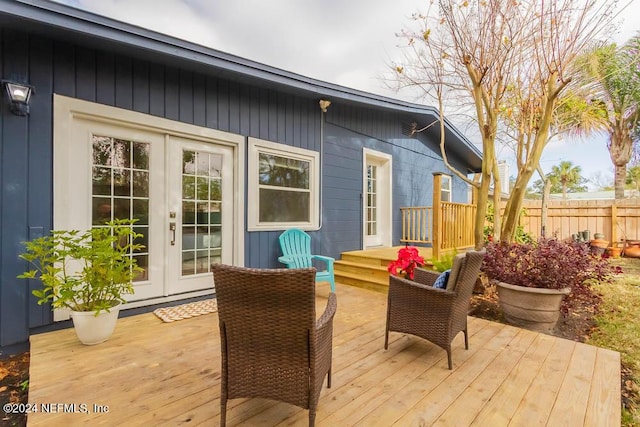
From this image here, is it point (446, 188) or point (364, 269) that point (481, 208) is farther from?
point (446, 188)

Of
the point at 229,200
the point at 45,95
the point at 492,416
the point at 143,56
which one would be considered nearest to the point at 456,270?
the point at 492,416

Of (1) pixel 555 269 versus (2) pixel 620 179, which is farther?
(2) pixel 620 179

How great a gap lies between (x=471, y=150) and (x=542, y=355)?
21.0 feet

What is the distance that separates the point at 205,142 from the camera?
3721 mm

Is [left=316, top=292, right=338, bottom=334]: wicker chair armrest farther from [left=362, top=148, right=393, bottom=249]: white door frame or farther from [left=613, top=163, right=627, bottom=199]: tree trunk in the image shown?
[left=613, top=163, right=627, bottom=199]: tree trunk

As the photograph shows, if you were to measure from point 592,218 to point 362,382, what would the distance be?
916 cm

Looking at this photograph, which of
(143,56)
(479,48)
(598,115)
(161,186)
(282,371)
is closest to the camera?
(282,371)

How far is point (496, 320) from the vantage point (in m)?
3.32

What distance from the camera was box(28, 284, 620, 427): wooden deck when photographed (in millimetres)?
1572

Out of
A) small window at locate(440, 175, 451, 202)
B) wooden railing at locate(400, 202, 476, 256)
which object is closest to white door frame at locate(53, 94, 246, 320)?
wooden railing at locate(400, 202, 476, 256)

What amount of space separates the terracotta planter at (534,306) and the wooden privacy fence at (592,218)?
15.3 feet

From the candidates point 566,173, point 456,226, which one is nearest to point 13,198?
point 456,226

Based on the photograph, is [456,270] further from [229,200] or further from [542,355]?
[229,200]

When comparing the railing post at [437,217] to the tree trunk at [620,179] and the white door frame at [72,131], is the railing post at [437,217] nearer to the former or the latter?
the white door frame at [72,131]
